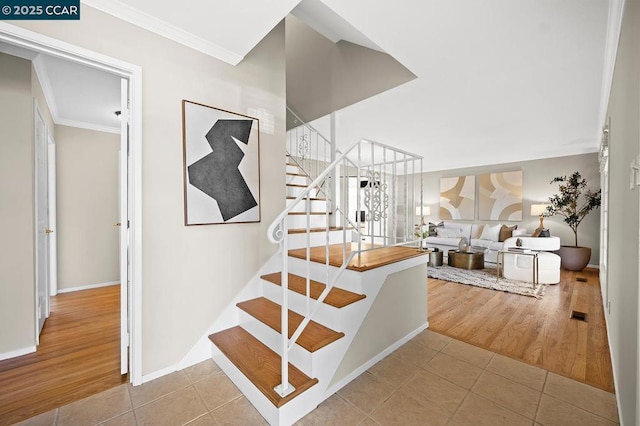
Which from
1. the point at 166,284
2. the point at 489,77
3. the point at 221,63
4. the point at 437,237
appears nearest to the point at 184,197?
the point at 166,284

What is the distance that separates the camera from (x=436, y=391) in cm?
171

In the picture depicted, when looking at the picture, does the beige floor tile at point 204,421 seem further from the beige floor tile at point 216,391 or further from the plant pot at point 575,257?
the plant pot at point 575,257

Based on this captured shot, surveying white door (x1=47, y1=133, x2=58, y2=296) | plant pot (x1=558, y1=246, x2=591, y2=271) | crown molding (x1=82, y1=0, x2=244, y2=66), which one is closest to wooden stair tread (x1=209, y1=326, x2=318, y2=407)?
crown molding (x1=82, y1=0, x2=244, y2=66)

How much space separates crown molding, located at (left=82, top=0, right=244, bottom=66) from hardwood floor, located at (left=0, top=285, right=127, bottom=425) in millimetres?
2427

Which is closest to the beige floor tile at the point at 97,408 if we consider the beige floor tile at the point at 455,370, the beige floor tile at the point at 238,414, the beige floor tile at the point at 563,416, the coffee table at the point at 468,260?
the beige floor tile at the point at 238,414

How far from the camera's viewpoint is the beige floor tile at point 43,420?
1451 millimetres

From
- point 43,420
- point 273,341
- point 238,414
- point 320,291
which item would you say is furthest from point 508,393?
point 43,420

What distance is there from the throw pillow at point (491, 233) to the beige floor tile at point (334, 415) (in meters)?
5.82

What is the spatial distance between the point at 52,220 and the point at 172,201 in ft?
9.24

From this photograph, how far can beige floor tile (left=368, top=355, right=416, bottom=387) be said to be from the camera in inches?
72.1

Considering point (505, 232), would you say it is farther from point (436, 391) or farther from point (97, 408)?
point (97, 408)

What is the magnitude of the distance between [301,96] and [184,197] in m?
2.93

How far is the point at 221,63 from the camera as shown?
2125 mm

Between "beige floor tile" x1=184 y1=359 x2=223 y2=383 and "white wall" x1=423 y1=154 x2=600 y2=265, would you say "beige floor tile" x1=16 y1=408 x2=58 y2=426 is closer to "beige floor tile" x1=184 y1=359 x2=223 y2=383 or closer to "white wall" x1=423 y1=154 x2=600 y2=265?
"beige floor tile" x1=184 y1=359 x2=223 y2=383
